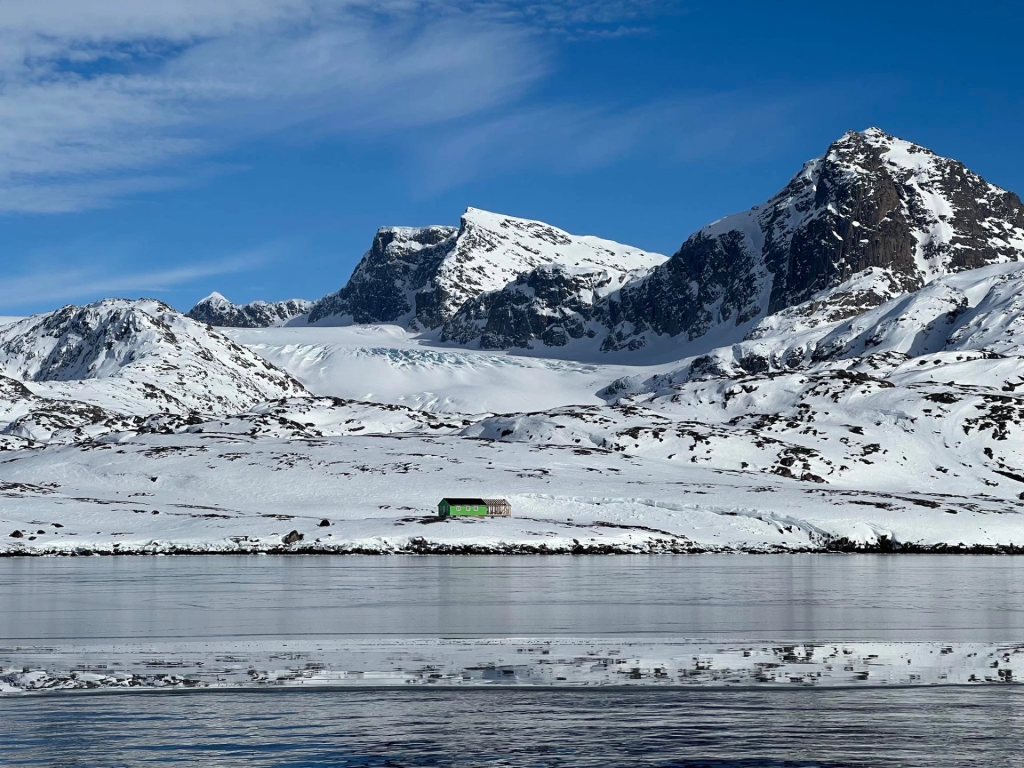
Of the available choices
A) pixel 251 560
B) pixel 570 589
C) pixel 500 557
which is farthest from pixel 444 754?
pixel 500 557

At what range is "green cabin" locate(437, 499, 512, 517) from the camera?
95.9 metres

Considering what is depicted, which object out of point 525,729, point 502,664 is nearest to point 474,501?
point 502,664

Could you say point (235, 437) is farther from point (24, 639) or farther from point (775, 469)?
point (24, 639)

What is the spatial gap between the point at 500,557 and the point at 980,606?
44377 millimetres

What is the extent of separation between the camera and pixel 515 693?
57.5 ft

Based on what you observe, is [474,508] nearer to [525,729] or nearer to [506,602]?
[506,602]

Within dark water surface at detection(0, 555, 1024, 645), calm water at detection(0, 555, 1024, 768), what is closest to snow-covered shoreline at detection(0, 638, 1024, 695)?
calm water at detection(0, 555, 1024, 768)

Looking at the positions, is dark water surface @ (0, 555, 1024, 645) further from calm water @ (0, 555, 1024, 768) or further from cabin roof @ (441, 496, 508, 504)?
cabin roof @ (441, 496, 508, 504)

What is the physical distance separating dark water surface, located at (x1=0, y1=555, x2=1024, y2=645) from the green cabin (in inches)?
1310

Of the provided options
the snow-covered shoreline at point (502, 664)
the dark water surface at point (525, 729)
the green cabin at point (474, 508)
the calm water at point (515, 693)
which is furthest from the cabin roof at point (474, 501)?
the dark water surface at point (525, 729)

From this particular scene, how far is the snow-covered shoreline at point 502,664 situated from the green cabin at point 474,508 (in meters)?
70.9

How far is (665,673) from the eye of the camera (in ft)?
64.7

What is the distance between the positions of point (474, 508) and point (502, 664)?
76329 mm

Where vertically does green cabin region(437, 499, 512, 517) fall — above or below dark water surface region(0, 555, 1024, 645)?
above
